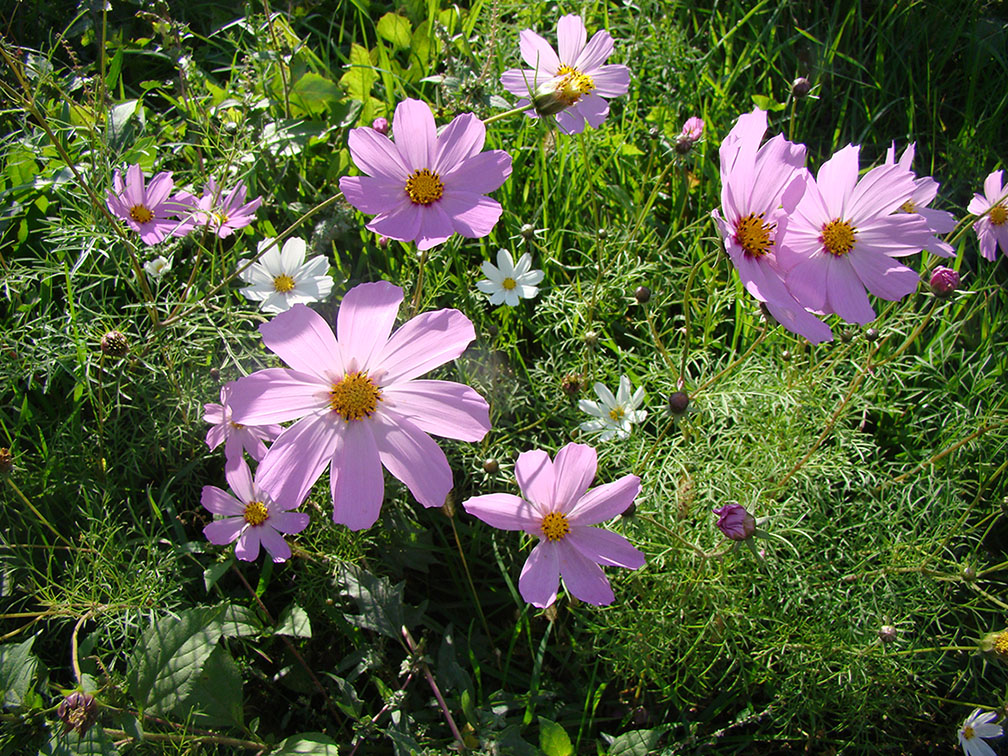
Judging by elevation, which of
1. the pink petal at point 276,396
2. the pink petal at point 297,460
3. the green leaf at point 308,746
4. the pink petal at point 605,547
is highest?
the pink petal at point 276,396

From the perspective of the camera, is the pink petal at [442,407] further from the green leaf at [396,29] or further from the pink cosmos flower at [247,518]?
the green leaf at [396,29]

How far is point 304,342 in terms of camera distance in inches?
40.8

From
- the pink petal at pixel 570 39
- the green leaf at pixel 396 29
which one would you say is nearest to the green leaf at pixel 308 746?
the pink petal at pixel 570 39

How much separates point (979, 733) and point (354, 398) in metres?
1.28

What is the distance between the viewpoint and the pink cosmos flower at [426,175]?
1.15 meters

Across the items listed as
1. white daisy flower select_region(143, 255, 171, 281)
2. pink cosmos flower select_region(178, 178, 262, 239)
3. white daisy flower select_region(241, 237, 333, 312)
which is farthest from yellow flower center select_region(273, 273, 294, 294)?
white daisy flower select_region(143, 255, 171, 281)

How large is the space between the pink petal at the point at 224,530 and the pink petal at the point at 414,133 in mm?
727

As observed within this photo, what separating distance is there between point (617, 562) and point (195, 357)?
40.1 inches

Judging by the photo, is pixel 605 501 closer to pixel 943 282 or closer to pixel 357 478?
pixel 357 478

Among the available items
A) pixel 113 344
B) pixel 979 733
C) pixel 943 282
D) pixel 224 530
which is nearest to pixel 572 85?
pixel 943 282

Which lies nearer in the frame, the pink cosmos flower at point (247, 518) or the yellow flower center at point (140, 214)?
the pink cosmos flower at point (247, 518)

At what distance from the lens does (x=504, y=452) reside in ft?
5.26

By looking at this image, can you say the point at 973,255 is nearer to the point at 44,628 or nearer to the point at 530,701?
the point at 530,701

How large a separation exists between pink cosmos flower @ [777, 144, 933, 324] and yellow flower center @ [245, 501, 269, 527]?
1021 mm
